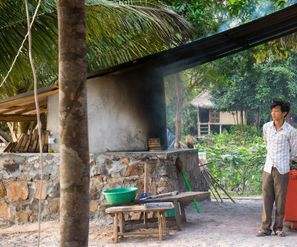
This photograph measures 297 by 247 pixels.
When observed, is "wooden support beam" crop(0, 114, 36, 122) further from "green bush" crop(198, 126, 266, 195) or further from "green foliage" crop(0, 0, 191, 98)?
"green bush" crop(198, 126, 266, 195)

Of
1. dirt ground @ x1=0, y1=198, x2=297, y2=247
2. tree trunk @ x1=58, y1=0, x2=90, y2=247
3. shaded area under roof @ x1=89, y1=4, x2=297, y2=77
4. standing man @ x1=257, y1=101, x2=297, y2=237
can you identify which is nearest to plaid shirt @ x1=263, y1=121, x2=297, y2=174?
standing man @ x1=257, y1=101, x2=297, y2=237

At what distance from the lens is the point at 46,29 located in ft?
19.6

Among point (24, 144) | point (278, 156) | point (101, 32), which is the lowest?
point (278, 156)

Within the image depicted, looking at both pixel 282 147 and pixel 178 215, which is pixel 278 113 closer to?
pixel 282 147

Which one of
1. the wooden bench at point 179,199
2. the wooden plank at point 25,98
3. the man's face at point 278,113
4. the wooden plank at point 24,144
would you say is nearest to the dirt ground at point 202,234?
the wooden bench at point 179,199

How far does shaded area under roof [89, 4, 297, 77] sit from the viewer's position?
662cm

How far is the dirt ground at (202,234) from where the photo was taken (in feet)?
19.4

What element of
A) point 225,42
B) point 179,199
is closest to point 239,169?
point 225,42

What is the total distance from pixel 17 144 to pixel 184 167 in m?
2.78

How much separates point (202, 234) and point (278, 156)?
1412 mm

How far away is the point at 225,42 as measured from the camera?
722cm

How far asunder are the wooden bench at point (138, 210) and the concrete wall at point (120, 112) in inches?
66.7

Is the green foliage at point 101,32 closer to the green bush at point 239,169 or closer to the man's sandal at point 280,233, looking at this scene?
the man's sandal at point 280,233

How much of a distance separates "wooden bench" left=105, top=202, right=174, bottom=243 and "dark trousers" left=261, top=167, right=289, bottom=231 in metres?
1.14
